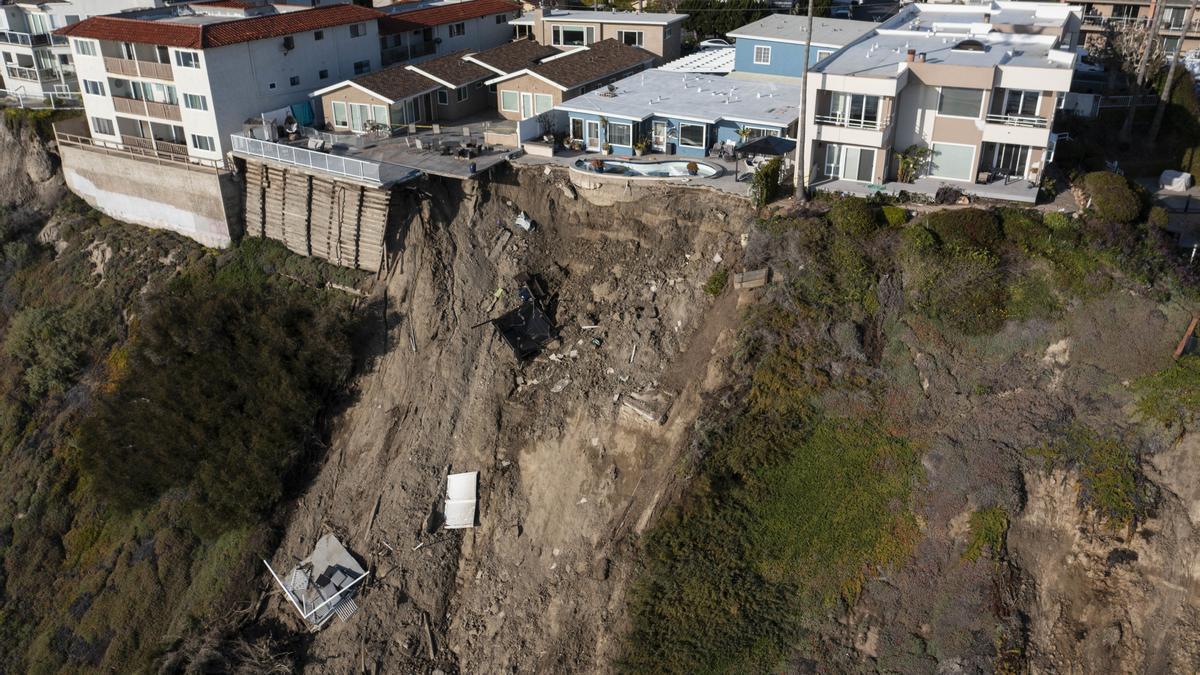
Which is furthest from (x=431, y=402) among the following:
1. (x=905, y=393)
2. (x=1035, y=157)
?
(x=1035, y=157)

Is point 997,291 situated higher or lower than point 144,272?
higher

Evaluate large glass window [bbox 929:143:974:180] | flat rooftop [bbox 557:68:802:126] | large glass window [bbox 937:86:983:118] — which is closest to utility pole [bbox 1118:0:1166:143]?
large glass window [bbox 929:143:974:180]

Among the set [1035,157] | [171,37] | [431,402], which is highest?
[171,37]

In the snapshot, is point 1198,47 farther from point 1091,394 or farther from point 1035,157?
point 1091,394

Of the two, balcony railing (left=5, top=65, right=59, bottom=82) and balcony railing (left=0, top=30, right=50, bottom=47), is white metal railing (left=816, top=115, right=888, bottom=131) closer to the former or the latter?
balcony railing (left=5, top=65, right=59, bottom=82)

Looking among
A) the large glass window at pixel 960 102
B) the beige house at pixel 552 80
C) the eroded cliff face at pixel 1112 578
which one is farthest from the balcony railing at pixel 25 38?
the eroded cliff face at pixel 1112 578

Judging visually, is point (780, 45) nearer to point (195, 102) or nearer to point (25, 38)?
point (195, 102)

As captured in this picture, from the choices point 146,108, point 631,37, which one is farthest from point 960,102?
point 146,108
